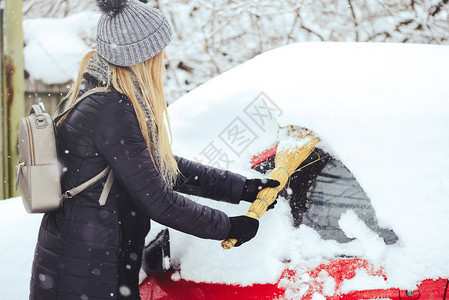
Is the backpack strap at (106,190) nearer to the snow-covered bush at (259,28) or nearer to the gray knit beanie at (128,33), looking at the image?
the gray knit beanie at (128,33)

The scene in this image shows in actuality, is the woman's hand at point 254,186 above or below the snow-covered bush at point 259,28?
above

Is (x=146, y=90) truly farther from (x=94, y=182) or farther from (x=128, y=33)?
(x=94, y=182)

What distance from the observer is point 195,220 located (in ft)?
5.12

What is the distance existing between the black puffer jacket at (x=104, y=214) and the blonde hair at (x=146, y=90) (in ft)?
0.11

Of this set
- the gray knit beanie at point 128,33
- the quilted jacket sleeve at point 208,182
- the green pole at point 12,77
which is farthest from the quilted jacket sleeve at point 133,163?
the green pole at point 12,77

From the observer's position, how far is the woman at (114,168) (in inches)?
56.9

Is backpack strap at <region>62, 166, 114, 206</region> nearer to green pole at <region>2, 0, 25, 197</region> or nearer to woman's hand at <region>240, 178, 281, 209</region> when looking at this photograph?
woman's hand at <region>240, 178, 281, 209</region>

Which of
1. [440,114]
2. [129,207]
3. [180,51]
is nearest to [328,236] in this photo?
[440,114]

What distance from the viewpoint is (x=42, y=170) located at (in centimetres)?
145

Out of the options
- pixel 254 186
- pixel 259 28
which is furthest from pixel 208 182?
pixel 259 28

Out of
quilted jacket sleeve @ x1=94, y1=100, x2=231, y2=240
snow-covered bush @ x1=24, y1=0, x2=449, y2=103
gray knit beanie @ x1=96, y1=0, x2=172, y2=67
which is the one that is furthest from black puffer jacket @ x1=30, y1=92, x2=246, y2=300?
snow-covered bush @ x1=24, y1=0, x2=449, y2=103

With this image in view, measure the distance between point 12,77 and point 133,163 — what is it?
3.85m

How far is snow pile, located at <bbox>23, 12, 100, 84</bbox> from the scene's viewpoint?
217 inches

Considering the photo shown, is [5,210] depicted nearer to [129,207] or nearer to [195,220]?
[129,207]
